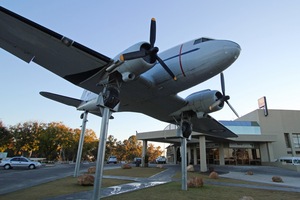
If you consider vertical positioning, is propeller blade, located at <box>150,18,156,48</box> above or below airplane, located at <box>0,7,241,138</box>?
above

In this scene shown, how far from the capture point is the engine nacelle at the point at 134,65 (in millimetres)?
8711

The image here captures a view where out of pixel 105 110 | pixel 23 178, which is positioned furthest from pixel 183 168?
pixel 23 178

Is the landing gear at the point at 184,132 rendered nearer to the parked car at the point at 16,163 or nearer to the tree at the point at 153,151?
the parked car at the point at 16,163

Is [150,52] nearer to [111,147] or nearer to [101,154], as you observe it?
[101,154]

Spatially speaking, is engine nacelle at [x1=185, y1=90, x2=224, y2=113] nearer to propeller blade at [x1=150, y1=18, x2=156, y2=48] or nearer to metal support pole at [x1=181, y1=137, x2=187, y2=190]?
metal support pole at [x1=181, y1=137, x2=187, y2=190]

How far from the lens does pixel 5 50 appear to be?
30.7 feet

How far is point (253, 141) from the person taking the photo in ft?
127

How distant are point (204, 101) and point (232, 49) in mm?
4733

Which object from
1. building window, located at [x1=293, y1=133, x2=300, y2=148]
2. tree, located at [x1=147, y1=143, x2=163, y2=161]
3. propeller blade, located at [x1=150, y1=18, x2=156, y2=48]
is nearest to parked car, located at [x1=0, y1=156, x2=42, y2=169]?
propeller blade, located at [x1=150, y1=18, x2=156, y2=48]

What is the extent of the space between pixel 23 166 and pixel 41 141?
27.8 metres

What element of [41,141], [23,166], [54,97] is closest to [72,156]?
[41,141]

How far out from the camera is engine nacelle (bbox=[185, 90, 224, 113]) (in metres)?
13.1

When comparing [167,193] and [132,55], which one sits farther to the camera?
[167,193]

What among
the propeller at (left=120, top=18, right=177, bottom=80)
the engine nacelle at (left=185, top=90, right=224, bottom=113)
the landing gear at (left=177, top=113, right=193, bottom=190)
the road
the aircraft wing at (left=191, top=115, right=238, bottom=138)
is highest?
the propeller at (left=120, top=18, right=177, bottom=80)
